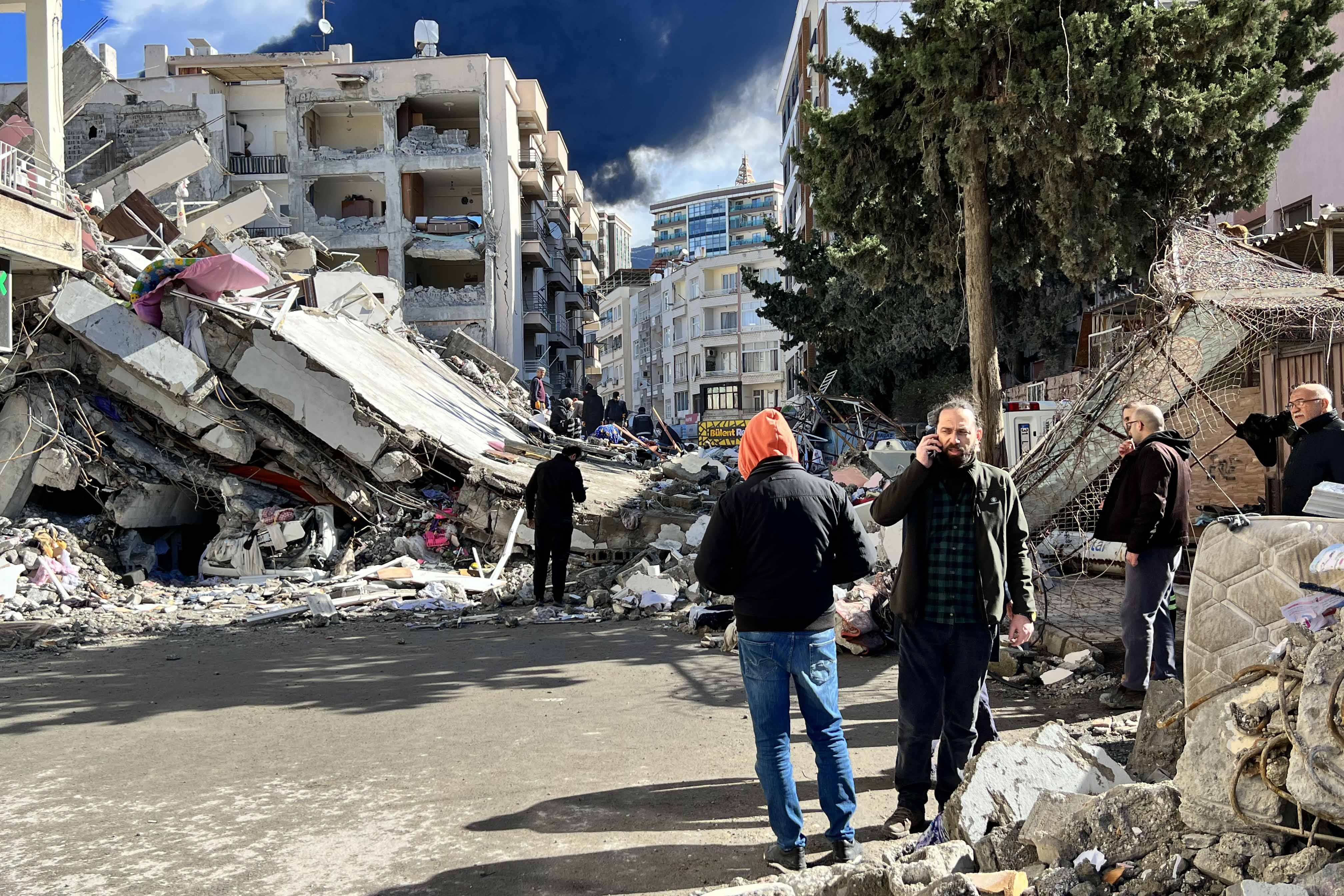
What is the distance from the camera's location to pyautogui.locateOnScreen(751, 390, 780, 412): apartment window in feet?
225

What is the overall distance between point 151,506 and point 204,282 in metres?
3.01

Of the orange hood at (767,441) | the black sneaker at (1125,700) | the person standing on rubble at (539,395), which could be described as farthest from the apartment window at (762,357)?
the orange hood at (767,441)

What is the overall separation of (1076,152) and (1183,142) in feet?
3.88

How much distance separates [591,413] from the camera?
2358cm

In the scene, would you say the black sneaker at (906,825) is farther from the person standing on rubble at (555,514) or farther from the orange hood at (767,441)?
the person standing on rubble at (555,514)

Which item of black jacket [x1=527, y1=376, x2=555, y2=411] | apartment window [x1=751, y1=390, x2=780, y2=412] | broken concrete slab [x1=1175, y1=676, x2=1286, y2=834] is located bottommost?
broken concrete slab [x1=1175, y1=676, x2=1286, y2=834]


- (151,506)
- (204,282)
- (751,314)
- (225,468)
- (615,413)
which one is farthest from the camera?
(751,314)

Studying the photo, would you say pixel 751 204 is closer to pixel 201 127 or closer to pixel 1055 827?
pixel 201 127

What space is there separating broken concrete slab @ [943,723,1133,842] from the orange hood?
1375 millimetres

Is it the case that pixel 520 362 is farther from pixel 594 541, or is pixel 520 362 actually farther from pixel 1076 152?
pixel 1076 152

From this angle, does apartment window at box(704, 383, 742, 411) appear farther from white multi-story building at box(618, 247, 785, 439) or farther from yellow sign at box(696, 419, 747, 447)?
yellow sign at box(696, 419, 747, 447)

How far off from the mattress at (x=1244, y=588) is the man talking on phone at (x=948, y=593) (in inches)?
28.5

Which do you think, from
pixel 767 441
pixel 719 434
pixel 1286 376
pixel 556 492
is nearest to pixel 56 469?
pixel 556 492

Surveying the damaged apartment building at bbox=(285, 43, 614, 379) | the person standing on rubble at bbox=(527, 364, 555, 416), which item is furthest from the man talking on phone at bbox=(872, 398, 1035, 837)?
the damaged apartment building at bbox=(285, 43, 614, 379)
